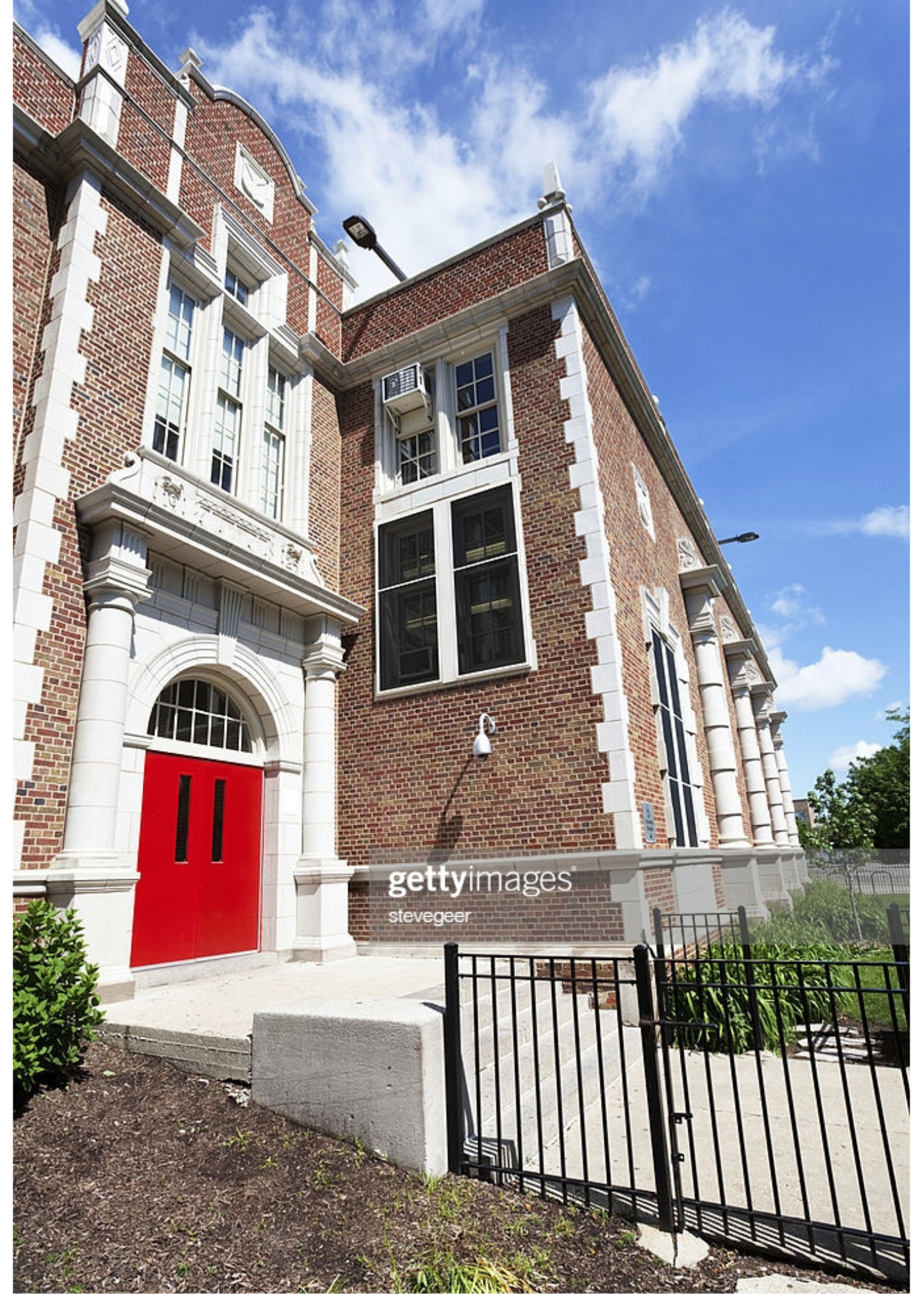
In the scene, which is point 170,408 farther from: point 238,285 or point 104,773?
point 104,773

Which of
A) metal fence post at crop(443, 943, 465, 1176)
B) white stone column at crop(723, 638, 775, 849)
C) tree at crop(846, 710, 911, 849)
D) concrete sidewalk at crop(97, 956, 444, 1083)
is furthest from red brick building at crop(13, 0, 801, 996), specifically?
tree at crop(846, 710, 911, 849)

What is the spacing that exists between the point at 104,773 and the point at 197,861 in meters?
1.95

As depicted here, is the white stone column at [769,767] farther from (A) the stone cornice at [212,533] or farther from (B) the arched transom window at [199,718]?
(B) the arched transom window at [199,718]

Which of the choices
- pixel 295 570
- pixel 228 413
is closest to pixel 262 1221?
pixel 295 570

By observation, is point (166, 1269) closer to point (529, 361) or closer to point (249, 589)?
point (249, 589)

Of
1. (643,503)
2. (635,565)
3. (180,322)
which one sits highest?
(180,322)

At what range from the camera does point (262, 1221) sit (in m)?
3.72

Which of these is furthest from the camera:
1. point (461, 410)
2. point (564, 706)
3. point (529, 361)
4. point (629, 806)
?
point (461, 410)

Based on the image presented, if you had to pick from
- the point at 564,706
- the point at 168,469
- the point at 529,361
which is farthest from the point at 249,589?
the point at 529,361

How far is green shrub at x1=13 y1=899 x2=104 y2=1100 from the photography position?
462 centimetres

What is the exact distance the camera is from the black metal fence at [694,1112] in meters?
3.73

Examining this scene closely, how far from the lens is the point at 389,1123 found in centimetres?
436

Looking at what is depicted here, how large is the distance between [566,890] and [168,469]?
718 centimetres

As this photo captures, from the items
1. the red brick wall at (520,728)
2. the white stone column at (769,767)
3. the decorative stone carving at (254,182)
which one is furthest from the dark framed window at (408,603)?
the white stone column at (769,767)
